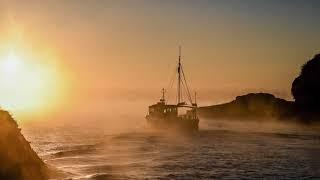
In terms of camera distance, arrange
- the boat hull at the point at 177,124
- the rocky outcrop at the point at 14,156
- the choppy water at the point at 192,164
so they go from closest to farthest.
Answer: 1. the rocky outcrop at the point at 14,156
2. the choppy water at the point at 192,164
3. the boat hull at the point at 177,124

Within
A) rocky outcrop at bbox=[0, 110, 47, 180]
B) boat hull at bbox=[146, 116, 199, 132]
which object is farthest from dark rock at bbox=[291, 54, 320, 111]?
rocky outcrop at bbox=[0, 110, 47, 180]

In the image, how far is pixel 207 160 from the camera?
185 feet

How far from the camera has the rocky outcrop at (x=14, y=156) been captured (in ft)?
97.3

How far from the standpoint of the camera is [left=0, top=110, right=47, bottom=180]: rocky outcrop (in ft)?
97.3

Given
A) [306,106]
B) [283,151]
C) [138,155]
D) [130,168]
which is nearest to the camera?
[130,168]

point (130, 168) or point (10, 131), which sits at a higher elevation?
point (10, 131)

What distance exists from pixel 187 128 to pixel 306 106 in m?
64.3

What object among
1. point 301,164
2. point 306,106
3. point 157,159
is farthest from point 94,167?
point 306,106

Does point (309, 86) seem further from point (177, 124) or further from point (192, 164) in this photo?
point (192, 164)

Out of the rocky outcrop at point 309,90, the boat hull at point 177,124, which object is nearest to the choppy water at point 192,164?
the boat hull at point 177,124

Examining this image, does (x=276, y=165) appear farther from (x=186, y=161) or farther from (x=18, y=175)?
(x=18, y=175)

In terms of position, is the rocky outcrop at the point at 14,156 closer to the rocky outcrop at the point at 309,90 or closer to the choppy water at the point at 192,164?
the choppy water at the point at 192,164

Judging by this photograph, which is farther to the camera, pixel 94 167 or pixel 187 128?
pixel 187 128

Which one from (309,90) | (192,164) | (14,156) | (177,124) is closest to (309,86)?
(309,90)
